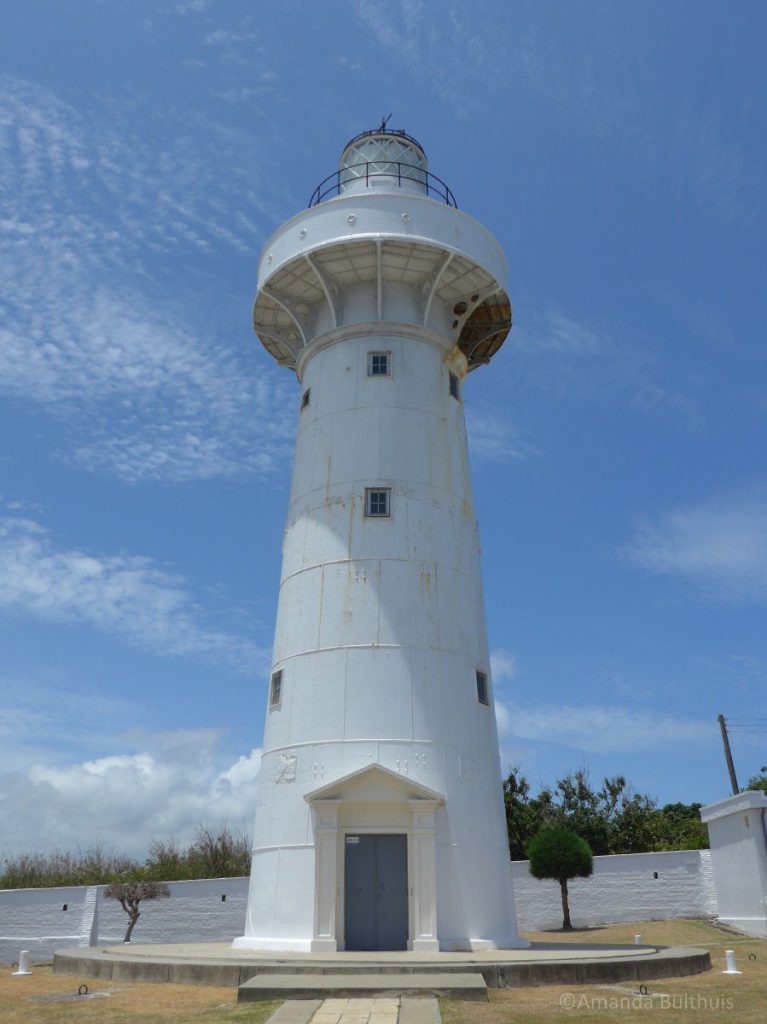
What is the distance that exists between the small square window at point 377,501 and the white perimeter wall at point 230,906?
13063 millimetres

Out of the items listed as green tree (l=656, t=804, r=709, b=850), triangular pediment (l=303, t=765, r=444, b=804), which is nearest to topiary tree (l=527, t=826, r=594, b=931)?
green tree (l=656, t=804, r=709, b=850)

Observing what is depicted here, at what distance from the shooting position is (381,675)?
1791cm

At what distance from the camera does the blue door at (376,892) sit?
1639 centimetres

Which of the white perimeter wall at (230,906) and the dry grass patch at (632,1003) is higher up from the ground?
the white perimeter wall at (230,906)

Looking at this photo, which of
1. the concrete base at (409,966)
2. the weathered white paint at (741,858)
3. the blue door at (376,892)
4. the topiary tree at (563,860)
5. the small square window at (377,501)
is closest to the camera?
the concrete base at (409,966)

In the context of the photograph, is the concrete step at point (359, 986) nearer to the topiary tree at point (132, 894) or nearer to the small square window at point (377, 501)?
the small square window at point (377, 501)

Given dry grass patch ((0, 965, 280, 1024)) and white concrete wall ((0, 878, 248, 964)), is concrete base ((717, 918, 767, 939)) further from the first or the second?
dry grass patch ((0, 965, 280, 1024))

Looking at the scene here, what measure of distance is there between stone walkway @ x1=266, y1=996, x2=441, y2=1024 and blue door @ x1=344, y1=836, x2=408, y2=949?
18.2 feet

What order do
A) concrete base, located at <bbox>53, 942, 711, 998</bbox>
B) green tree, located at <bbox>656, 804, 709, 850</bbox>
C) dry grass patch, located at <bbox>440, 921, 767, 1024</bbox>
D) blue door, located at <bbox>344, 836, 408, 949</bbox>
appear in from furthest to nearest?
1. green tree, located at <bbox>656, 804, 709, 850</bbox>
2. blue door, located at <bbox>344, 836, 408, 949</bbox>
3. concrete base, located at <bbox>53, 942, 711, 998</bbox>
4. dry grass patch, located at <bbox>440, 921, 767, 1024</bbox>

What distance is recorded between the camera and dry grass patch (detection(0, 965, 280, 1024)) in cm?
1033

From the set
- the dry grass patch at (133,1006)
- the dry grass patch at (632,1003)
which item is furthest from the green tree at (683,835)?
the dry grass patch at (133,1006)

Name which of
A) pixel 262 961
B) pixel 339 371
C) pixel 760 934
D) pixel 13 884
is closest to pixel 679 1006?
pixel 262 961

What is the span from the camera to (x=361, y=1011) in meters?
9.76

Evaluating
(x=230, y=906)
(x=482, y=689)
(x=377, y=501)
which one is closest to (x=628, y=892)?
(x=230, y=906)
